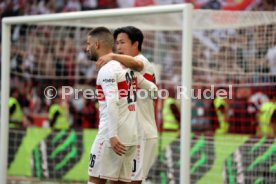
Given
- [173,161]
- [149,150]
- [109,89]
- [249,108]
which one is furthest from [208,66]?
[109,89]

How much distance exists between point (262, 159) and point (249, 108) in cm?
235

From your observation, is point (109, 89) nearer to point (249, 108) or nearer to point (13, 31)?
point (249, 108)

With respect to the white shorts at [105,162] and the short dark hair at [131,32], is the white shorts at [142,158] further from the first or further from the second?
the short dark hair at [131,32]

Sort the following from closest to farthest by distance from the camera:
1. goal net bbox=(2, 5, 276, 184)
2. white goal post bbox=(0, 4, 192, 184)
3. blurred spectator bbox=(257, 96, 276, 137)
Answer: white goal post bbox=(0, 4, 192, 184), goal net bbox=(2, 5, 276, 184), blurred spectator bbox=(257, 96, 276, 137)

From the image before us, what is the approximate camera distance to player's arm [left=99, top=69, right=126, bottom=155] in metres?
6.46

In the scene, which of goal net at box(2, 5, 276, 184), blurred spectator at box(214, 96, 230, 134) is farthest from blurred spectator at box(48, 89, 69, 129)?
blurred spectator at box(214, 96, 230, 134)

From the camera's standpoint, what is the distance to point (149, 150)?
7.46 meters

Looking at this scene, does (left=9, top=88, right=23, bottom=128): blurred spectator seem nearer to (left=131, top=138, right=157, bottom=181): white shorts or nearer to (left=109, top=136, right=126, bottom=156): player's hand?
(left=131, top=138, right=157, bottom=181): white shorts

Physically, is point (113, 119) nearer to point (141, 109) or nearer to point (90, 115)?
point (141, 109)

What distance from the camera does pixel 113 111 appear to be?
6.48 meters

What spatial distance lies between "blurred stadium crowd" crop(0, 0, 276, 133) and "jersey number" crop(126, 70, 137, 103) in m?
4.72

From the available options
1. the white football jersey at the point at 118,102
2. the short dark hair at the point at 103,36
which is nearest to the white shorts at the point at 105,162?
the white football jersey at the point at 118,102

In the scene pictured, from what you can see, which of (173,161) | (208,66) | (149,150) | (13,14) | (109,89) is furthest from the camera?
(13,14)

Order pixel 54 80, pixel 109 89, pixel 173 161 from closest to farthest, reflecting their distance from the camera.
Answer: pixel 109 89
pixel 173 161
pixel 54 80
